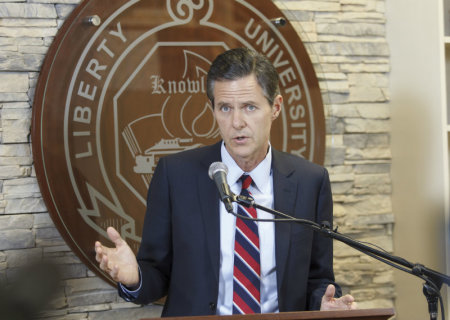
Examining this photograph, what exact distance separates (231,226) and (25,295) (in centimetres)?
155

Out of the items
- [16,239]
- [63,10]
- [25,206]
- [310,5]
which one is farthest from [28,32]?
[310,5]

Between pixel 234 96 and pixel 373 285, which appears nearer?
pixel 234 96

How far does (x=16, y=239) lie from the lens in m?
2.32

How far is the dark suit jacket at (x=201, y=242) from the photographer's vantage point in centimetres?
196

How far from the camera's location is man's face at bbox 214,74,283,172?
195 cm

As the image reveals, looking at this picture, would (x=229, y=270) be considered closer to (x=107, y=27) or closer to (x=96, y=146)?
(x=96, y=146)

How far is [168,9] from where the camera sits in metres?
2.57

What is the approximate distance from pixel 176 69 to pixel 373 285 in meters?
1.49

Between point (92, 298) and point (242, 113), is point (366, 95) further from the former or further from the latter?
point (92, 298)

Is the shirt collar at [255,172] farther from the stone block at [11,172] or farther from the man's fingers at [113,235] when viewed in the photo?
the stone block at [11,172]

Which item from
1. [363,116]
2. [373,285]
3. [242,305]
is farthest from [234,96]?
[373,285]

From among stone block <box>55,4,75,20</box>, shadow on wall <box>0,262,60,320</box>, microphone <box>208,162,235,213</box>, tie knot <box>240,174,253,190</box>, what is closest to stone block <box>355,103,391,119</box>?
tie knot <box>240,174,253,190</box>

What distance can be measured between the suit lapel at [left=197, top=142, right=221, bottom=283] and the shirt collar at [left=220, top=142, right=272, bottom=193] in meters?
0.06

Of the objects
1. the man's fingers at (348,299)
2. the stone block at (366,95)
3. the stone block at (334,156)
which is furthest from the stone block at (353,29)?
the man's fingers at (348,299)
